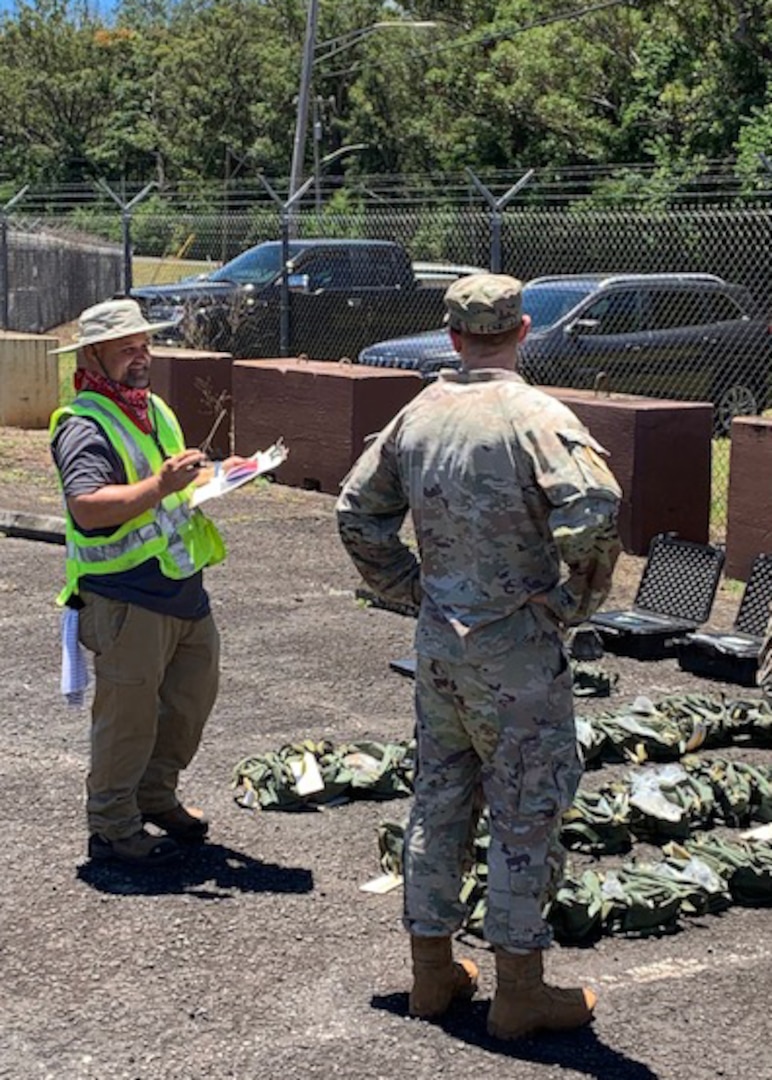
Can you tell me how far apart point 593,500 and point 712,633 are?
4.67 metres

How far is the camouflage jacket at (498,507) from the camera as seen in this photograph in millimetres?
4137

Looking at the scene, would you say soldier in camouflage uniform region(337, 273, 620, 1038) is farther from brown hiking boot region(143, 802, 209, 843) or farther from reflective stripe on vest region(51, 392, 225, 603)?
brown hiking boot region(143, 802, 209, 843)

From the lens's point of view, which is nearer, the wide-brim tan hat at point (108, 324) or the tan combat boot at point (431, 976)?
the tan combat boot at point (431, 976)

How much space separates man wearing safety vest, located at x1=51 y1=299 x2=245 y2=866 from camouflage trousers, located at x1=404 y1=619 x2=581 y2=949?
4.34 feet

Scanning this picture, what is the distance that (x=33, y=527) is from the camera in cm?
1145

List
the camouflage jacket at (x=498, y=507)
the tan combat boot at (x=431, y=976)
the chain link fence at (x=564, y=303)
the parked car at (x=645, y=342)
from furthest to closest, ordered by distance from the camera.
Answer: the chain link fence at (x=564, y=303), the parked car at (x=645, y=342), the tan combat boot at (x=431, y=976), the camouflage jacket at (x=498, y=507)

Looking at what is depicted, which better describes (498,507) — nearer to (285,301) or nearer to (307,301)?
(285,301)

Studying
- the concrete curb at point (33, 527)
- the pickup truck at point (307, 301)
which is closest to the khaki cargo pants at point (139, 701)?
the concrete curb at point (33, 527)


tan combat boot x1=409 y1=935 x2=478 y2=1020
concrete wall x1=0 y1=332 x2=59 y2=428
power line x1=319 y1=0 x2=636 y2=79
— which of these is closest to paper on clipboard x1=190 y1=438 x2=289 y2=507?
tan combat boot x1=409 y1=935 x2=478 y2=1020

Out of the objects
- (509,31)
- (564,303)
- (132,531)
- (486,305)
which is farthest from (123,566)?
(509,31)

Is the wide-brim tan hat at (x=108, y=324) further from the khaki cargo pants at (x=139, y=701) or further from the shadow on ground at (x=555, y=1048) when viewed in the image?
the shadow on ground at (x=555, y=1048)

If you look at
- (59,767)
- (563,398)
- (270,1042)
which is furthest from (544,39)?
(270,1042)

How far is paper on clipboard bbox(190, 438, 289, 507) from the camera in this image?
5.57 m

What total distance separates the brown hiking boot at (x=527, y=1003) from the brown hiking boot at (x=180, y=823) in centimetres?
168
